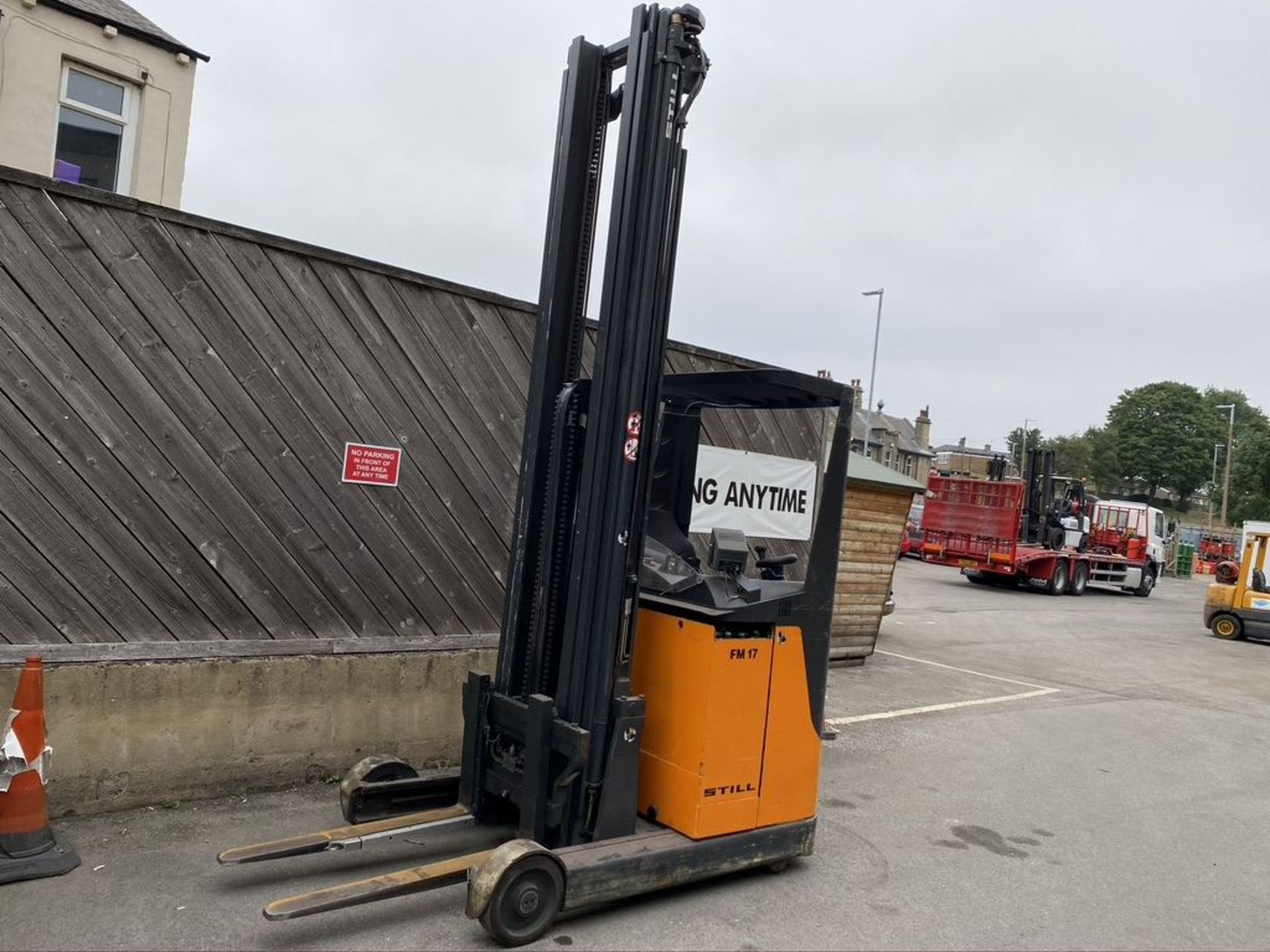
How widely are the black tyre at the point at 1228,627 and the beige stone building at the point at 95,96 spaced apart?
19.6 m

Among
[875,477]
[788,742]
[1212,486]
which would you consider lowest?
[788,742]

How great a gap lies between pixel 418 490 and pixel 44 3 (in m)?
8.87

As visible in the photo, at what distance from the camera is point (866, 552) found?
11.7m

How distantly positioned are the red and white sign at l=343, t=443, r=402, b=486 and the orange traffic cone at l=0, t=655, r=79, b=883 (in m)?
1.97

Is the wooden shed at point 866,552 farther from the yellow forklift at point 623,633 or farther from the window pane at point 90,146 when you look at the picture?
the window pane at point 90,146

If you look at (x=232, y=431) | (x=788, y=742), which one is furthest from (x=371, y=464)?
(x=788, y=742)

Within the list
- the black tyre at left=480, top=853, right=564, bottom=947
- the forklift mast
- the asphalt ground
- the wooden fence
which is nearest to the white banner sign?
the asphalt ground

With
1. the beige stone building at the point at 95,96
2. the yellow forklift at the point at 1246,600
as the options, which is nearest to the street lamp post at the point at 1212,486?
the yellow forklift at the point at 1246,600

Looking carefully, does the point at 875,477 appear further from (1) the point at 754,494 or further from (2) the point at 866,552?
(1) the point at 754,494

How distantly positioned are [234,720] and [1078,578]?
89.7ft

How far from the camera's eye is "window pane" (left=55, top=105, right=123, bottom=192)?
1152cm

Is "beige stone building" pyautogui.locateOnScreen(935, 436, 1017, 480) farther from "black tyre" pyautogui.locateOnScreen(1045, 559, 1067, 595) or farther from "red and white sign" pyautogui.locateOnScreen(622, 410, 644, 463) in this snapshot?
"red and white sign" pyautogui.locateOnScreen(622, 410, 644, 463)

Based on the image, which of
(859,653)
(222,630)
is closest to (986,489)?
(859,653)

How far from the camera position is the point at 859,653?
1192 cm
